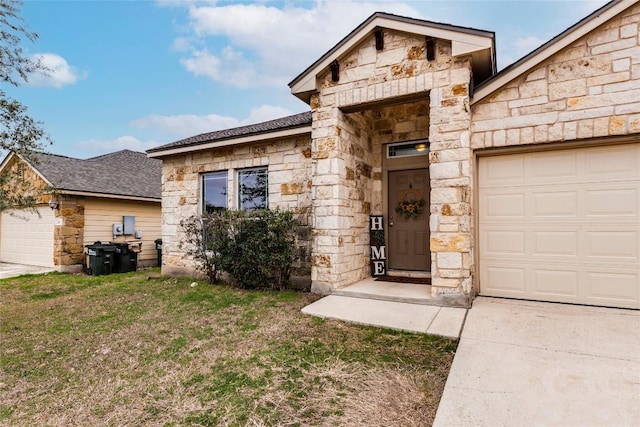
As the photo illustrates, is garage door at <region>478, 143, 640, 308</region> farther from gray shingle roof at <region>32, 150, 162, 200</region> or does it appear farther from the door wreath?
gray shingle roof at <region>32, 150, 162, 200</region>

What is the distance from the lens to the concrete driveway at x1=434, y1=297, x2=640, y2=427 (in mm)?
1938

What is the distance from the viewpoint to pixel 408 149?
237 inches

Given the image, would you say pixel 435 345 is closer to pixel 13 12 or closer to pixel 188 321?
pixel 188 321

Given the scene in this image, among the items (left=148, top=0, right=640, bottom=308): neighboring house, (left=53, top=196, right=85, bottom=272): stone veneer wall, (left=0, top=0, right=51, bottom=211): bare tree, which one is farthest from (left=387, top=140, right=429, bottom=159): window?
(left=53, top=196, right=85, bottom=272): stone veneer wall

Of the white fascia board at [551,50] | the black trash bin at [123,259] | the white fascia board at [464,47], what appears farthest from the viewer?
the black trash bin at [123,259]

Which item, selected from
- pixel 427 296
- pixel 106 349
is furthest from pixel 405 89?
pixel 106 349

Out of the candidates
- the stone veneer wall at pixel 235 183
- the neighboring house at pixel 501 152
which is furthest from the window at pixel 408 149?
the stone veneer wall at pixel 235 183

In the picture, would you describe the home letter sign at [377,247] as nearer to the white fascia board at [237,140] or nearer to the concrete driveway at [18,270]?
the white fascia board at [237,140]

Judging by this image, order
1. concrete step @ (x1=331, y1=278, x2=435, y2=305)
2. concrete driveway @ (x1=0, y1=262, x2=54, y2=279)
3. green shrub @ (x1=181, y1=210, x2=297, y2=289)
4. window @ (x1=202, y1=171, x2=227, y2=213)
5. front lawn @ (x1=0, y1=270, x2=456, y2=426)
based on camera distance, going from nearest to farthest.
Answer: front lawn @ (x1=0, y1=270, x2=456, y2=426) < concrete step @ (x1=331, y1=278, x2=435, y2=305) < green shrub @ (x1=181, y1=210, x2=297, y2=289) < window @ (x1=202, y1=171, x2=227, y2=213) < concrete driveway @ (x1=0, y1=262, x2=54, y2=279)

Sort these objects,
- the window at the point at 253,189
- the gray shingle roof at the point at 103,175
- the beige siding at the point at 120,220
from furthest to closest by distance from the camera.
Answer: the beige siding at the point at 120,220, the gray shingle roof at the point at 103,175, the window at the point at 253,189

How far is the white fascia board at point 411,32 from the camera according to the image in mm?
4094

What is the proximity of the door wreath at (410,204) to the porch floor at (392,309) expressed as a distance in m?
1.38

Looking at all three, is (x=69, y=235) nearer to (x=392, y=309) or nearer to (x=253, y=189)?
(x=253, y=189)

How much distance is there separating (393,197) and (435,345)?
344 cm
